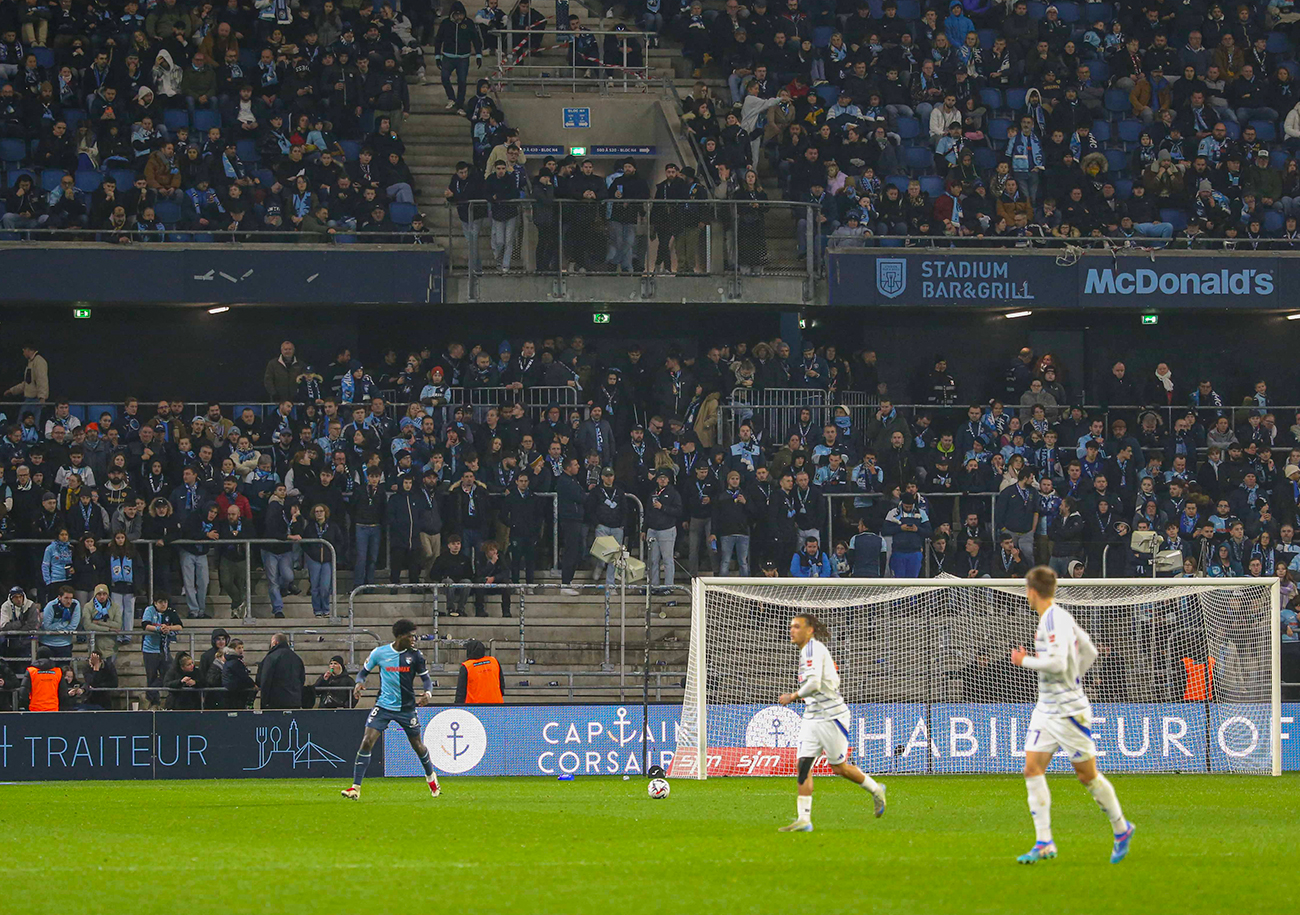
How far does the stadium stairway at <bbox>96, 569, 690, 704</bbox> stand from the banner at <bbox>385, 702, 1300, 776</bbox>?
1.75 m

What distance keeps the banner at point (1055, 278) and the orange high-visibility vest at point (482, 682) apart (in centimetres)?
1051

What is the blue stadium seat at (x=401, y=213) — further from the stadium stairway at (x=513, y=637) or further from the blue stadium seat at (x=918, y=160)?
the blue stadium seat at (x=918, y=160)

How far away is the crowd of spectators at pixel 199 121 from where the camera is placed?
28531 mm

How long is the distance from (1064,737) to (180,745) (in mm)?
13685

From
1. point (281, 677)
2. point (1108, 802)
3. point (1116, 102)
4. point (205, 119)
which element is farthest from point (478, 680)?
point (1116, 102)

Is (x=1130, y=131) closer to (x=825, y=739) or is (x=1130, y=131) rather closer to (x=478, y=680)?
(x=478, y=680)

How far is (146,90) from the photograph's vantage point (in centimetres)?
2909

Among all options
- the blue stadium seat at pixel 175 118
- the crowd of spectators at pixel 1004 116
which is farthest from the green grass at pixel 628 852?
the blue stadium seat at pixel 175 118

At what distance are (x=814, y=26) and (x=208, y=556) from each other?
1580 centimetres

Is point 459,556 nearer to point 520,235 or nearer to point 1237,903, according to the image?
point 520,235

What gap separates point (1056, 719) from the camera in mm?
11195

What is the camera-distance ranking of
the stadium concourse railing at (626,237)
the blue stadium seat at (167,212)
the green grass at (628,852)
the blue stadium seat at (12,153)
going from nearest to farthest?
the green grass at (628,852), the stadium concourse railing at (626,237), the blue stadium seat at (167,212), the blue stadium seat at (12,153)

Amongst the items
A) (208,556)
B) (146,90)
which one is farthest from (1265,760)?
(146,90)

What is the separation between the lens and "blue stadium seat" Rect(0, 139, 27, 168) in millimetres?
28906
